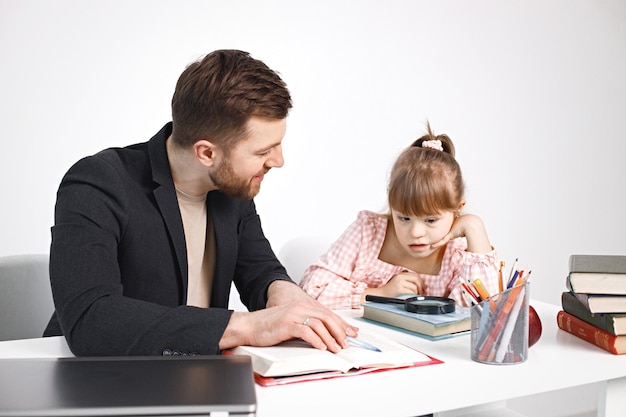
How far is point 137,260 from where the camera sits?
1.57 m

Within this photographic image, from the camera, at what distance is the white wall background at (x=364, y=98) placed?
2.44 metres

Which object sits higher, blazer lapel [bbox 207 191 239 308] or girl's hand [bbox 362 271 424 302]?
blazer lapel [bbox 207 191 239 308]

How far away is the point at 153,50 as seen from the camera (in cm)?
260

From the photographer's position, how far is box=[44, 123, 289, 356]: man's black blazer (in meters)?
1.25

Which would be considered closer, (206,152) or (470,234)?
(206,152)

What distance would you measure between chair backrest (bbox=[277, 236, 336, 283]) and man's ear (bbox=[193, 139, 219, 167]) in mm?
635

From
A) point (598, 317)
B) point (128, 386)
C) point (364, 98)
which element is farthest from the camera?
point (364, 98)

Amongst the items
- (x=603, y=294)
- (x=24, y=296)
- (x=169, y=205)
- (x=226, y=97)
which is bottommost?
(x=24, y=296)

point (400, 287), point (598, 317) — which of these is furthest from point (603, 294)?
point (400, 287)

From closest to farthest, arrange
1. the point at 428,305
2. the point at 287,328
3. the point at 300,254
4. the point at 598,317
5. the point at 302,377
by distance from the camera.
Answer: the point at 302,377, the point at 287,328, the point at 598,317, the point at 428,305, the point at 300,254

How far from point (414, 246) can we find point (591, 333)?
566 millimetres

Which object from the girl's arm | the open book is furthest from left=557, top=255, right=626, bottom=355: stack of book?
the girl's arm

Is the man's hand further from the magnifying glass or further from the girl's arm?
the girl's arm

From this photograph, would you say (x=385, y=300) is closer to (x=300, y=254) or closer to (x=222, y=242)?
(x=222, y=242)
